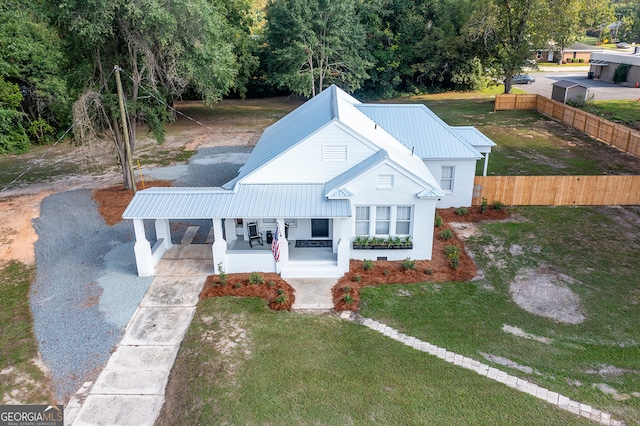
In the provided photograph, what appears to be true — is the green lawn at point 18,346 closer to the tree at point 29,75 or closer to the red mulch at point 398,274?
the red mulch at point 398,274

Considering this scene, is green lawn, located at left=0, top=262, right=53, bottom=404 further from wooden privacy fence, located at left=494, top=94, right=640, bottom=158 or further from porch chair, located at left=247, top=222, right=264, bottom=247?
wooden privacy fence, located at left=494, top=94, right=640, bottom=158

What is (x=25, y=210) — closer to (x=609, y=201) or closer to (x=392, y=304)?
(x=392, y=304)

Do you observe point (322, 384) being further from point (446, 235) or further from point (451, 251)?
point (446, 235)

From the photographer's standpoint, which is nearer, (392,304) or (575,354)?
(575,354)

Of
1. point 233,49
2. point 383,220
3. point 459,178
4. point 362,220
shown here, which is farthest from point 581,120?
point 233,49

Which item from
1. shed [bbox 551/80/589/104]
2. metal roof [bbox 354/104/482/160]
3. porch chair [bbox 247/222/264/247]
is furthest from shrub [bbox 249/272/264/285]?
shed [bbox 551/80/589/104]

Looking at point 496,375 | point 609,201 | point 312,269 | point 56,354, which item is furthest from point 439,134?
point 56,354

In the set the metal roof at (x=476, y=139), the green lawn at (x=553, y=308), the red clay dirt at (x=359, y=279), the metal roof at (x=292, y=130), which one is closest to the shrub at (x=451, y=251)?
the red clay dirt at (x=359, y=279)
